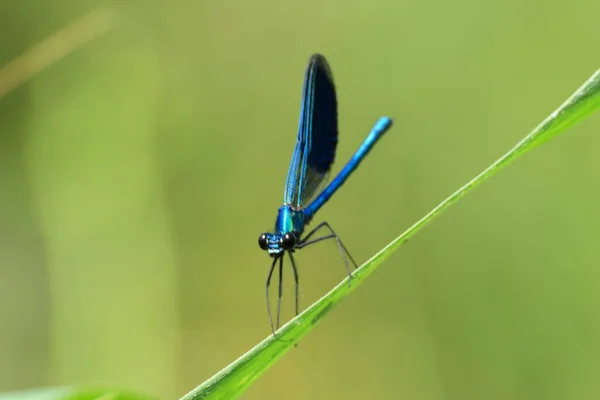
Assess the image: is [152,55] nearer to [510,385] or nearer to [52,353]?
[52,353]

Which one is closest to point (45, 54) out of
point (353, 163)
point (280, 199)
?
point (353, 163)

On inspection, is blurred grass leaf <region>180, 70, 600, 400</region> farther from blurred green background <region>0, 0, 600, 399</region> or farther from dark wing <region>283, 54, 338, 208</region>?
blurred green background <region>0, 0, 600, 399</region>

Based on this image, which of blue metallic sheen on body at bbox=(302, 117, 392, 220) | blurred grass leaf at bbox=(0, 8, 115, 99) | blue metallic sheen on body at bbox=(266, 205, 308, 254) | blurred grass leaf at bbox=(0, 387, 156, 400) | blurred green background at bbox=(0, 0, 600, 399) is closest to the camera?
blurred grass leaf at bbox=(0, 387, 156, 400)

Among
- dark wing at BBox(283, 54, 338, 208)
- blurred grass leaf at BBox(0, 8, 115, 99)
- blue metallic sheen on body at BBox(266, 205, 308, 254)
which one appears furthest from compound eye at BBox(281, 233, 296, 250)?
blurred grass leaf at BBox(0, 8, 115, 99)

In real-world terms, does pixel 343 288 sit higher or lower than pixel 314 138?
lower

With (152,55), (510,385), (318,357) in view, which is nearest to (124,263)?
(318,357)

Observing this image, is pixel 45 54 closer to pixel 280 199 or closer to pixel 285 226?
pixel 285 226
